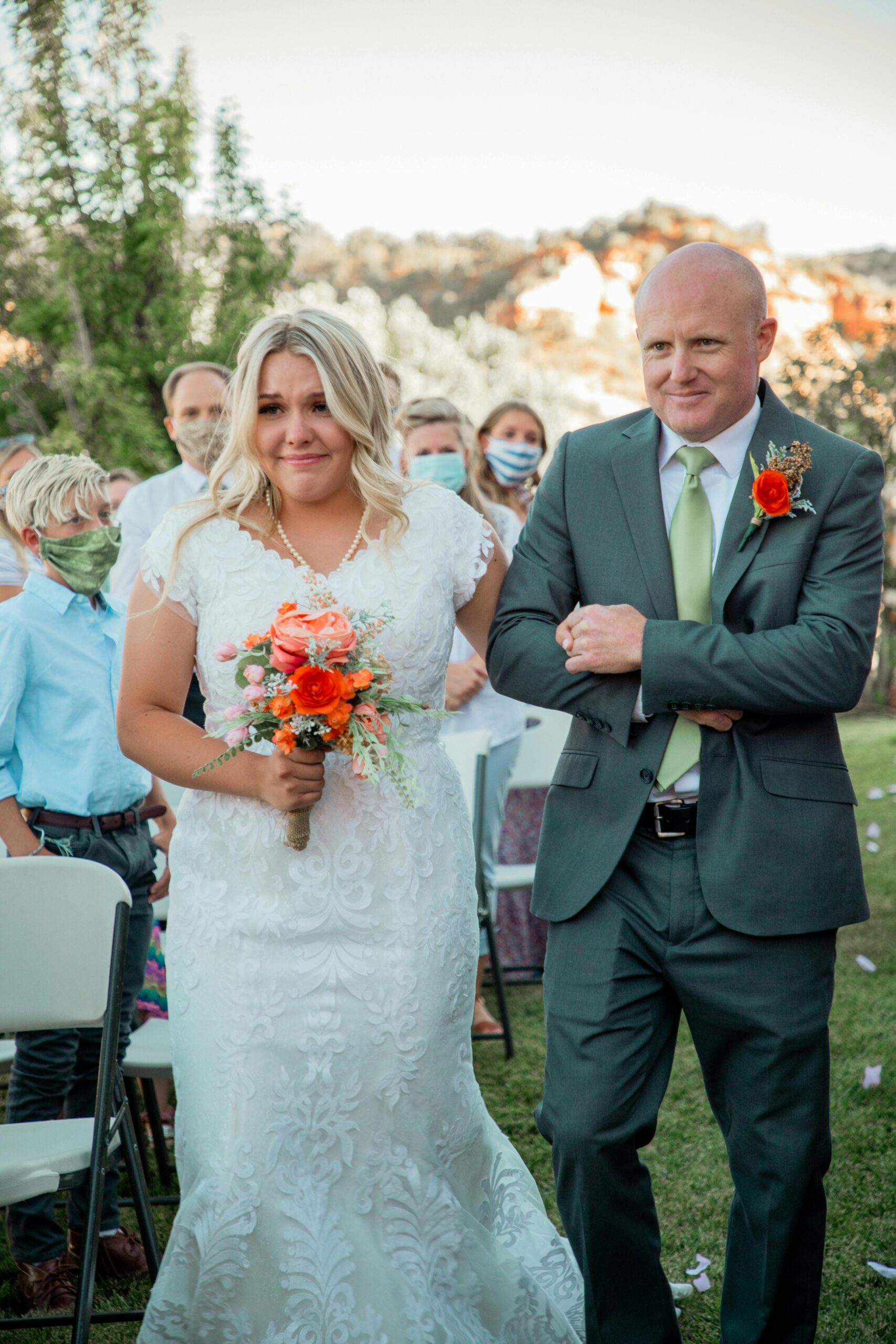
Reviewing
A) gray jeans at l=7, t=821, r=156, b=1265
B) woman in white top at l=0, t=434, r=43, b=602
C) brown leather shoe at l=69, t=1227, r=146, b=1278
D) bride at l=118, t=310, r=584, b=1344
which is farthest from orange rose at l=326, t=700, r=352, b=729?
brown leather shoe at l=69, t=1227, r=146, b=1278

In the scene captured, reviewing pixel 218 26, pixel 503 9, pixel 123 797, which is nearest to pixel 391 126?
pixel 503 9

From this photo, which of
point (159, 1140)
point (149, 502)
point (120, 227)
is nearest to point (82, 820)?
point (159, 1140)

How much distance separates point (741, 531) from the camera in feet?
9.16

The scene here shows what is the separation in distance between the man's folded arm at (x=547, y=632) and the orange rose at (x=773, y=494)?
19.5 inches

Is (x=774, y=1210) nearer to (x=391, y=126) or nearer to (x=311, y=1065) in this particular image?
(x=311, y=1065)

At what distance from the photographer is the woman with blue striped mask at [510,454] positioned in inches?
270

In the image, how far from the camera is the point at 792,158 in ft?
177

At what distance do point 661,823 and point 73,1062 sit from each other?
2.14m

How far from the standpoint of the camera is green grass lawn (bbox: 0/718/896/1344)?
3.45 metres

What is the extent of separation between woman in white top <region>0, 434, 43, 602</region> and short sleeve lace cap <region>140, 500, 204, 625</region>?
56.7 inches

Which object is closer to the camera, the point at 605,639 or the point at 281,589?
the point at 605,639

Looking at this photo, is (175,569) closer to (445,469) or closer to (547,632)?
(547,632)

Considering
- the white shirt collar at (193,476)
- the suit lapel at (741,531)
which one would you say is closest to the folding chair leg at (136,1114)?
the suit lapel at (741,531)

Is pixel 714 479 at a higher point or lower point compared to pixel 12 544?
lower
